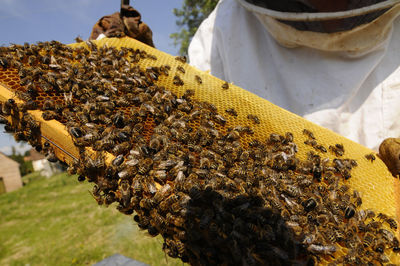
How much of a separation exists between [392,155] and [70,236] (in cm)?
1093

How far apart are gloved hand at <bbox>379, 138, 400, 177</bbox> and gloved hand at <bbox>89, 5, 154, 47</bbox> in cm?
365

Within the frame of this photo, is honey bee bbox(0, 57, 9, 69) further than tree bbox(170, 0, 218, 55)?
No

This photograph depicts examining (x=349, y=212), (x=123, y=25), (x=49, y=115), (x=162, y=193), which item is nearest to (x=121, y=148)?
(x=162, y=193)

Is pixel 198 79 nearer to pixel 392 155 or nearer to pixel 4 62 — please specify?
pixel 4 62

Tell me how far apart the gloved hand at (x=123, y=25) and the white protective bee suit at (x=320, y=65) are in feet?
5.31

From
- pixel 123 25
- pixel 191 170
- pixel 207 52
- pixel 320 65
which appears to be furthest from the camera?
pixel 207 52

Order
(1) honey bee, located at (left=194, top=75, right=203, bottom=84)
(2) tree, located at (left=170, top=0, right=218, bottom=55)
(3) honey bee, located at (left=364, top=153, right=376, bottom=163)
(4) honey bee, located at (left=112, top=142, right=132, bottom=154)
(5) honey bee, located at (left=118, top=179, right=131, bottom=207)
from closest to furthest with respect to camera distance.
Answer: (5) honey bee, located at (left=118, top=179, right=131, bottom=207)
(4) honey bee, located at (left=112, top=142, right=132, bottom=154)
(3) honey bee, located at (left=364, top=153, right=376, bottom=163)
(1) honey bee, located at (left=194, top=75, right=203, bottom=84)
(2) tree, located at (left=170, top=0, right=218, bottom=55)

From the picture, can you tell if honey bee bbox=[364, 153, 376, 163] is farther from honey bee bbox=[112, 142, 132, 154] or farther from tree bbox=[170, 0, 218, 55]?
→ tree bbox=[170, 0, 218, 55]

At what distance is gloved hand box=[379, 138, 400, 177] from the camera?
2.61 metres

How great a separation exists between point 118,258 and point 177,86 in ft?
12.9

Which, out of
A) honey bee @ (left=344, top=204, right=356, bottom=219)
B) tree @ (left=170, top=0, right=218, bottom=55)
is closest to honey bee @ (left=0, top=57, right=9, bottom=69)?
honey bee @ (left=344, top=204, right=356, bottom=219)

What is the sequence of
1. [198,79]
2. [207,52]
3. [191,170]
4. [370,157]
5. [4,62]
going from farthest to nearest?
[207,52], [198,79], [370,157], [4,62], [191,170]

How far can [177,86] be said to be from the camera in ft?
9.89

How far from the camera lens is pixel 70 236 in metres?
9.71
